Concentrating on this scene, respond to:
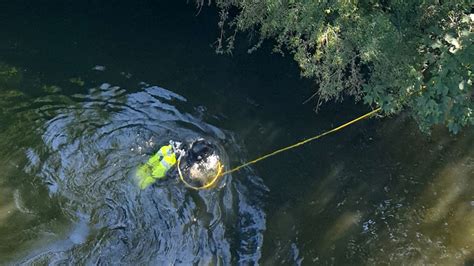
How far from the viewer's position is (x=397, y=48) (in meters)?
9.16

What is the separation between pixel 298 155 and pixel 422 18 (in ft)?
12.3

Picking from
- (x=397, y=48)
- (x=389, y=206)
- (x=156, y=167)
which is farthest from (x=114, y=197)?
(x=397, y=48)

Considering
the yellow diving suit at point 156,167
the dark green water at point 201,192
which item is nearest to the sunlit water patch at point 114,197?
the dark green water at point 201,192

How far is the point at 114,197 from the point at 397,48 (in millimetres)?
5970

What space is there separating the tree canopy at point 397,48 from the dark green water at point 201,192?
1.63m

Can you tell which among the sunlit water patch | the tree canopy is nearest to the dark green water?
the sunlit water patch

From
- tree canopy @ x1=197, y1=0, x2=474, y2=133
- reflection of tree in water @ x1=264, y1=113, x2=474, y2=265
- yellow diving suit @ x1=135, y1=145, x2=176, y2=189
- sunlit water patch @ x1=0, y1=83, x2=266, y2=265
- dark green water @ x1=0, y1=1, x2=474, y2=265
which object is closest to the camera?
tree canopy @ x1=197, y1=0, x2=474, y2=133

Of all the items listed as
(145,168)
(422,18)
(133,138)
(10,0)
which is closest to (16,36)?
(10,0)

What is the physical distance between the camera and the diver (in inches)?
384

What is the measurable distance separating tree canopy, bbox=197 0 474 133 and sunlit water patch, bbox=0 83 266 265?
113 inches

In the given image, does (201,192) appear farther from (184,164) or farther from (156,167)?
(156,167)

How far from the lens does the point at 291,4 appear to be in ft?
33.3

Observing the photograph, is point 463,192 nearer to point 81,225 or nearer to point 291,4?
point 291,4

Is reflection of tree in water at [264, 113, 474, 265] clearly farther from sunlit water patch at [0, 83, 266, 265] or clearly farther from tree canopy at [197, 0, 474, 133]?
tree canopy at [197, 0, 474, 133]
